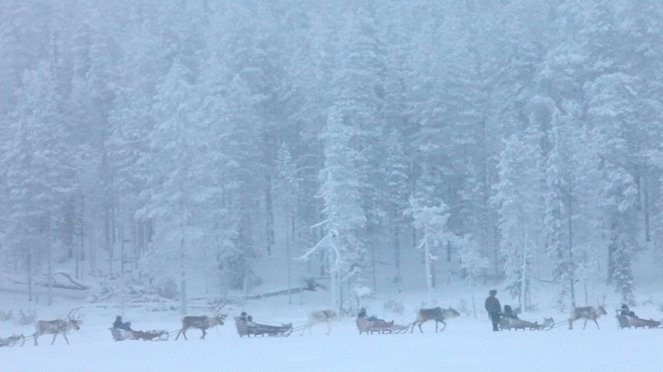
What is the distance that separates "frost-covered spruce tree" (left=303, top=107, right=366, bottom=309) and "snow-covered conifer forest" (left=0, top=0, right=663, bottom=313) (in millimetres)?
129

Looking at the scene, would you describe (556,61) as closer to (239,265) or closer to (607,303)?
(607,303)

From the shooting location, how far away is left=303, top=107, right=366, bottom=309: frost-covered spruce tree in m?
46.2

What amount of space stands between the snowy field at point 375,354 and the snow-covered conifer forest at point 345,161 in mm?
21287

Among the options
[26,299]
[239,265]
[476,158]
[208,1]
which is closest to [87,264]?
[26,299]

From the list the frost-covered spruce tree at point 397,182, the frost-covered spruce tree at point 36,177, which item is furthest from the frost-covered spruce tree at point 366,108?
the frost-covered spruce tree at point 36,177

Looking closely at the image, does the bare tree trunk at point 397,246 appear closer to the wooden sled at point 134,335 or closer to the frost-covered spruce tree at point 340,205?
the frost-covered spruce tree at point 340,205

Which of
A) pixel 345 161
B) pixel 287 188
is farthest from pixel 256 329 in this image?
pixel 287 188

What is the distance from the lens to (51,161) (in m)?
52.2

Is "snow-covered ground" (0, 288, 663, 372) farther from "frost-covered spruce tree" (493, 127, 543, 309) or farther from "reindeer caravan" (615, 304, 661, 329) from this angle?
"frost-covered spruce tree" (493, 127, 543, 309)

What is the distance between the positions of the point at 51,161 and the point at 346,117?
1850 cm

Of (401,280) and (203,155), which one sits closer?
(203,155)

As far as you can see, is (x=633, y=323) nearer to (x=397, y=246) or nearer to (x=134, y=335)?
(x=134, y=335)

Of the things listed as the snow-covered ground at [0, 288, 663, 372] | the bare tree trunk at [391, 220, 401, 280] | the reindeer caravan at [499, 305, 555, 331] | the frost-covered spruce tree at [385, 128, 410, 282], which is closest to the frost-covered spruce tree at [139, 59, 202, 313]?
the frost-covered spruce tree at [385, 128, 410, 282]

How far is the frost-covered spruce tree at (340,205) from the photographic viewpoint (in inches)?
1817
